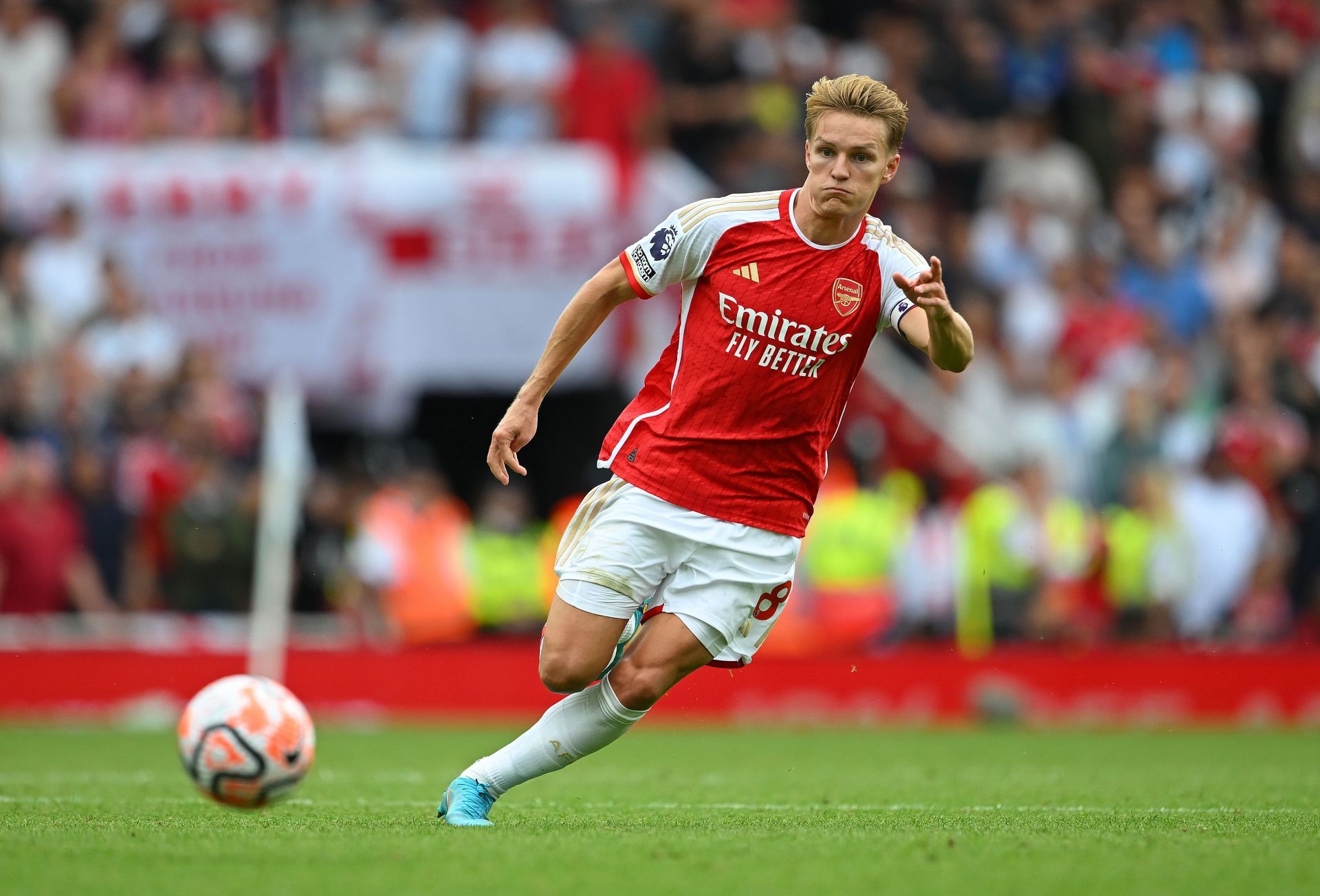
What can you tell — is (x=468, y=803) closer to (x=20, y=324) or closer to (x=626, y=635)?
(x=626, y=635)

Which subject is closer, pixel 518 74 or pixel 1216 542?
pixel 1216 542

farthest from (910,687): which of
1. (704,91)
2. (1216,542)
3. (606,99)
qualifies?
(704,91)

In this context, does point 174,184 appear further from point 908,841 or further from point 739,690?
point 908,841

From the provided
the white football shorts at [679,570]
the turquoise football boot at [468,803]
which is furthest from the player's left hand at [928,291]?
the turquoise football boot at [468,803]

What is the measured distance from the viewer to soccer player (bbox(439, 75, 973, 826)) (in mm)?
6512

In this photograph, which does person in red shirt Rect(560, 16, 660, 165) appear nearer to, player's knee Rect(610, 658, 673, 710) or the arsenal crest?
the arsenal crest

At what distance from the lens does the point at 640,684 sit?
6520 millimetres

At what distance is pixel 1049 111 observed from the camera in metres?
19.7

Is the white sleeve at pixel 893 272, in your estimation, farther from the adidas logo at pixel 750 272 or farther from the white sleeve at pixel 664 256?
the white sleeve at pixel 664 256

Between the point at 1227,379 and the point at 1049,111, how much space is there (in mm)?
4161

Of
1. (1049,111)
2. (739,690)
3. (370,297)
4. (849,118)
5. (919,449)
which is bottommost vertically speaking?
(739,690)

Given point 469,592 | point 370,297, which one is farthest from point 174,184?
point 469,592

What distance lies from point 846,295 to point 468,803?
218 cm

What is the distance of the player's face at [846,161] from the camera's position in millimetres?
6441
